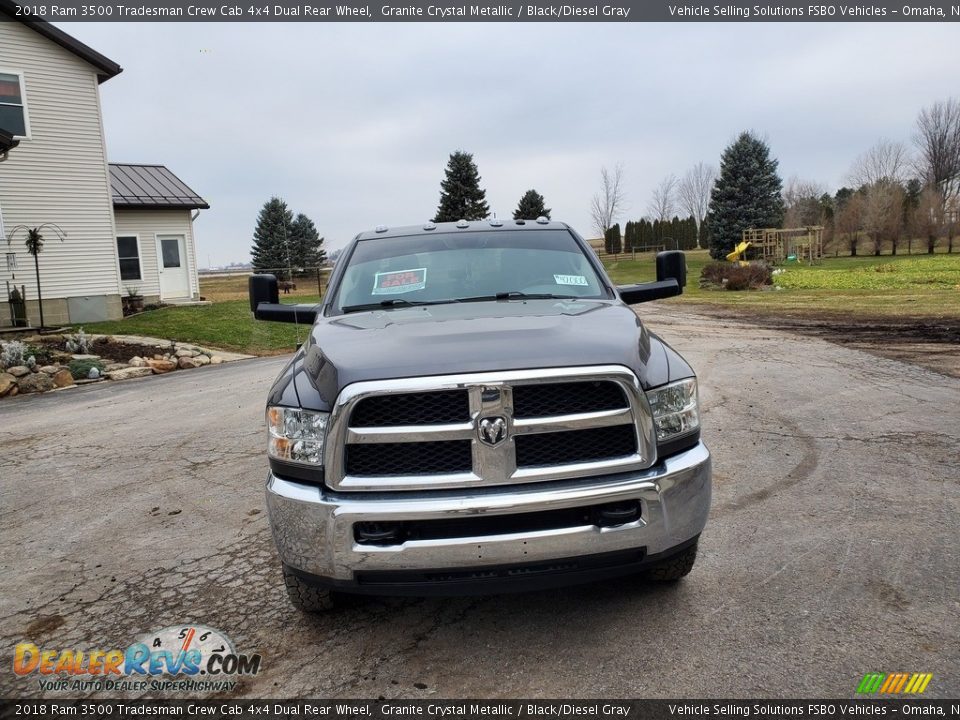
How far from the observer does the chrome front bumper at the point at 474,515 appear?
8.14 feet

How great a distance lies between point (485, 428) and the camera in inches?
100.0

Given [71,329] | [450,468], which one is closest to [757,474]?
[450,468]

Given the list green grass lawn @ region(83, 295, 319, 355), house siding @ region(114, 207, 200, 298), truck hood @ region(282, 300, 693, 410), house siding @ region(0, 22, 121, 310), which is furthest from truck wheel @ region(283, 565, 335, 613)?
house siding @ region(114, 207, 200, 298)

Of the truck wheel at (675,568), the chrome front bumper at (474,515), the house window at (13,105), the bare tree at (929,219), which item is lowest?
the truck wheel at (675,568)

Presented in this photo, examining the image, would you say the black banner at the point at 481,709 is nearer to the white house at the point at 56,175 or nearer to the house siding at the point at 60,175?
the white house at the point at 56,175

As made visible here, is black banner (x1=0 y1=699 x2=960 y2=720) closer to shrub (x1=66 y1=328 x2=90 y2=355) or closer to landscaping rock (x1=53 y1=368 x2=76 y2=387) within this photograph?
landscaping rock (x1=53 y1=368 x2=76 y2=387)

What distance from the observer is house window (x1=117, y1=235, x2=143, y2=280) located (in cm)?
2247

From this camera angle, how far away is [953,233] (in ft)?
130

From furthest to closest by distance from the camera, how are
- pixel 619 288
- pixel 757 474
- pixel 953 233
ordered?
pixel 953 233 < pixel 757 474 < pixel 619 288

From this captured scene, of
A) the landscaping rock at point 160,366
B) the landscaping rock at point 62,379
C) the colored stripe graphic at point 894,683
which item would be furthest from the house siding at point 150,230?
the colored stripe graphic at point 894,683

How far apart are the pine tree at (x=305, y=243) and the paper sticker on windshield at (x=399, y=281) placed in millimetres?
46113

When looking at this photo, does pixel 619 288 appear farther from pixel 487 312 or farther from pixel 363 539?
pixel 363 539

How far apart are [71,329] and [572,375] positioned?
663 inches

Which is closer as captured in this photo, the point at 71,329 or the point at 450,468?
the point at 450,468
